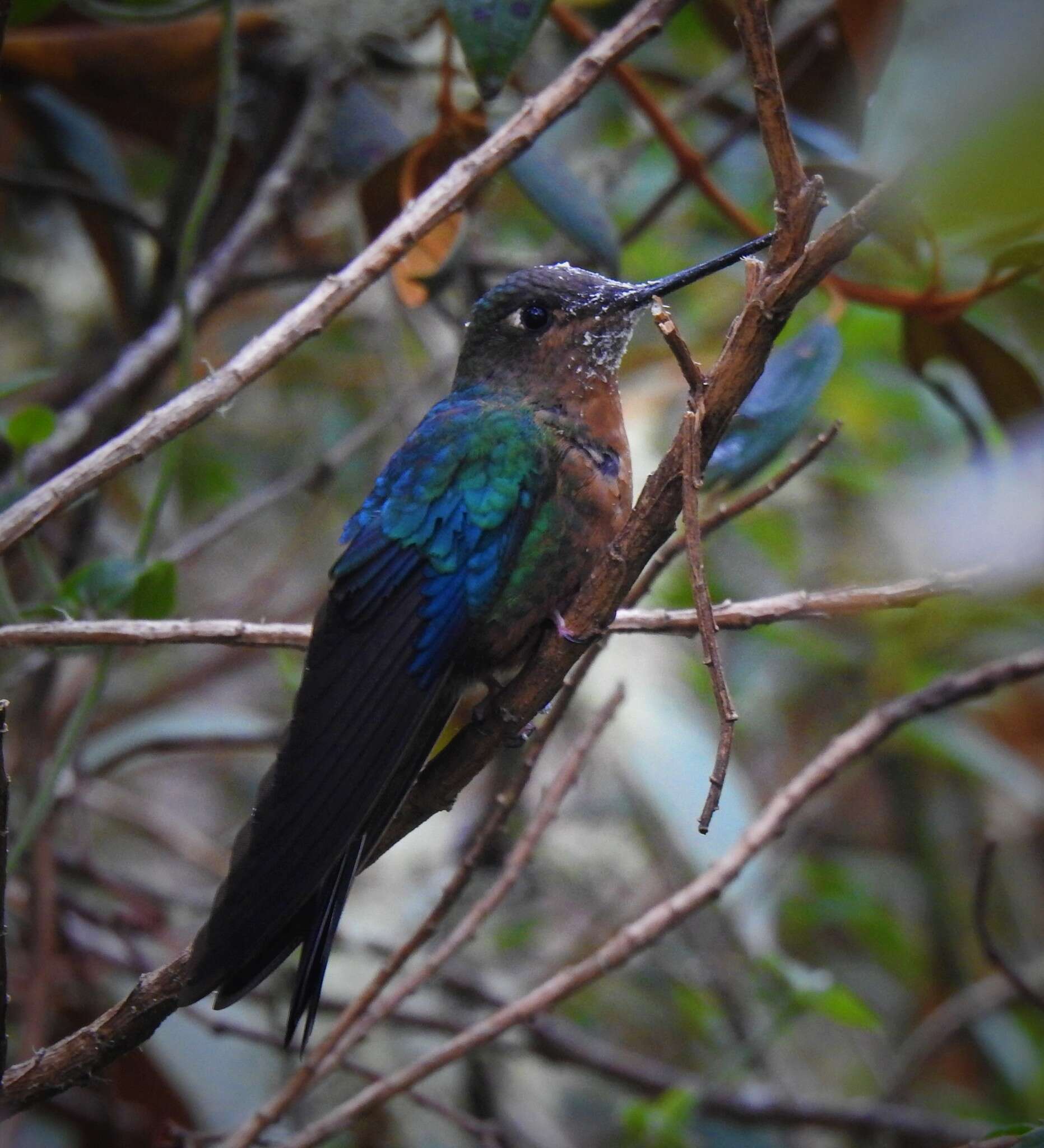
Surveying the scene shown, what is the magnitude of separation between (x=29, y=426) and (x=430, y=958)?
985mm

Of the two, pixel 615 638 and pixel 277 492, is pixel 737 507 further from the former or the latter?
pixel 615 638

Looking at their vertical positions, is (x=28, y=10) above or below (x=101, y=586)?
above

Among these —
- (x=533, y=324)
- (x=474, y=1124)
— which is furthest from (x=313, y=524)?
(x=474, y=1124)

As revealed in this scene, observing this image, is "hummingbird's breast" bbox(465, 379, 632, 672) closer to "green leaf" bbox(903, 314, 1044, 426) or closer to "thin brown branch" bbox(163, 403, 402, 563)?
"green leaf" bbox(903, 314, 1044, 426)

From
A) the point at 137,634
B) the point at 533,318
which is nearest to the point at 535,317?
the point at 533,318

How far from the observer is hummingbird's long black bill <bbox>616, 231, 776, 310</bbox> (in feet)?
4.81

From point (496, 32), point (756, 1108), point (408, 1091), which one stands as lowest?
point (756, 1108)

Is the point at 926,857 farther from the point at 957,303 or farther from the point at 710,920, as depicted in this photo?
the point at 957,303

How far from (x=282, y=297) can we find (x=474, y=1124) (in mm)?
2691

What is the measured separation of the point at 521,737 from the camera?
168 cm

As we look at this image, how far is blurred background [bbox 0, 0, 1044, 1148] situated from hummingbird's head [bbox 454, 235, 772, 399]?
9 cm

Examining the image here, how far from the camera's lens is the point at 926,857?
12.8ft

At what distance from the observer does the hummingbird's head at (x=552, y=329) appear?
6.68 ft

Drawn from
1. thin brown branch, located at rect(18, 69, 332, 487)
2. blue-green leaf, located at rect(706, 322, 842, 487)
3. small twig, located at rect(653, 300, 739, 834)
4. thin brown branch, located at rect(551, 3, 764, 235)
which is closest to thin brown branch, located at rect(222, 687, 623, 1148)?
blue-green leaf, located at rect(706, 322, 842, 487)
